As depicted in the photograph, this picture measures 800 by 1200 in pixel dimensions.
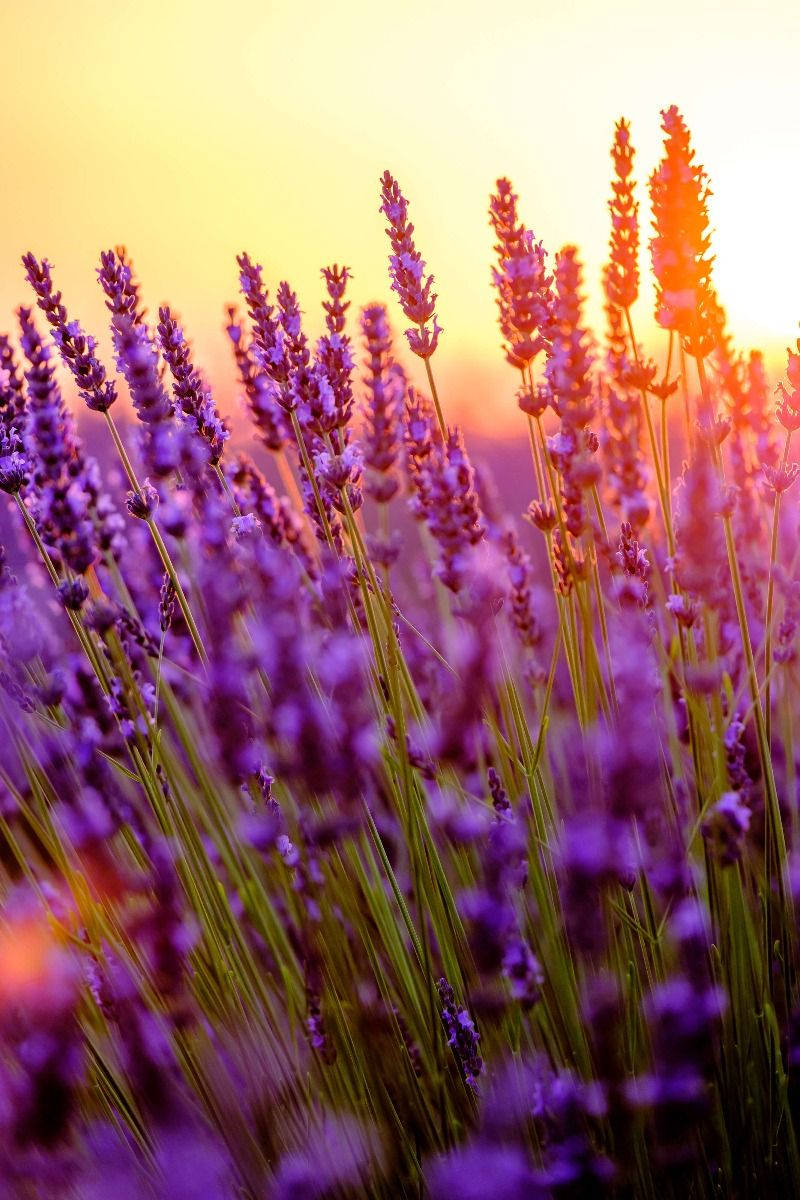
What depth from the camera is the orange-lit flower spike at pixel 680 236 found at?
130 cm

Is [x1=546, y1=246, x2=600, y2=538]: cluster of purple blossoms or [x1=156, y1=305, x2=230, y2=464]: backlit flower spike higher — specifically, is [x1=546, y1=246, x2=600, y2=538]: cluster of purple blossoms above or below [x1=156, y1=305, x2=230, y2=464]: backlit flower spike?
below

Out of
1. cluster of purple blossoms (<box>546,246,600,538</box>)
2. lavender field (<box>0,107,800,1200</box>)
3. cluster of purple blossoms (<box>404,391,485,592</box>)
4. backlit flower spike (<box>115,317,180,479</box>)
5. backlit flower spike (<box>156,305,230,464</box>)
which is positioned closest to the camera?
lavender field (<box>0,107,800,1200</box>)

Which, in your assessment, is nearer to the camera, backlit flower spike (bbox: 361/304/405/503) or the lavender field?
the lavender field

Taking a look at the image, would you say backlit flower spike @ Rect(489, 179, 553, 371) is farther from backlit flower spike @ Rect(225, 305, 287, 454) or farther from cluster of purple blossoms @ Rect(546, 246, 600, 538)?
backlit flower spike @ Rect(225, 305, 287, 454)

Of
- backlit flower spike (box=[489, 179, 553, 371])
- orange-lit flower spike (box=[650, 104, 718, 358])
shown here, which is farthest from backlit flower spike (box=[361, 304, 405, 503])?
orange-lit flower spike (box=[650, 104, 718, 358])

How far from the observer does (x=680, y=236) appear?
51.4 inches

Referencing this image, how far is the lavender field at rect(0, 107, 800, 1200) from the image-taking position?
3.72 feet

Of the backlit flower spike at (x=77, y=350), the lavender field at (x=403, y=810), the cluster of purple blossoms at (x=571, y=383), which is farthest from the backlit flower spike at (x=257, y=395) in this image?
the cluster of purple blossoms at (x=571, y=383)

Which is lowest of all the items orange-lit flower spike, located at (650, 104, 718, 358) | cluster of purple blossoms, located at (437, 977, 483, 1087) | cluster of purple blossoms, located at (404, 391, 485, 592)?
cluster of purple blossoms, located at (437, 977, 483, 1087)

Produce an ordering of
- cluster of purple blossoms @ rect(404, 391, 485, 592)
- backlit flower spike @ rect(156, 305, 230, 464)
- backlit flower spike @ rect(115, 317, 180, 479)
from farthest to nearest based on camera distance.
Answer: backlit flower spike @ rect(156, 305, 230, 464)
backlit flower spike @ rect(115, 317, 180, 479)
cluster of purple blossoms @ rect(404, 391, 485, 592)

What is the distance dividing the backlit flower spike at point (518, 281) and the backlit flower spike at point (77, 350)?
666mm

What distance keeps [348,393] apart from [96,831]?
0.83 meters

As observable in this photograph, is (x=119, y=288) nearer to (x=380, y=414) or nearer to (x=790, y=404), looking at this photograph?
(x=380, y=414)

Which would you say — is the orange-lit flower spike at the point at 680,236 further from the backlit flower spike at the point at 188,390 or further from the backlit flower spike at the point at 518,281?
the backlit flower spike at the point at 188,390
